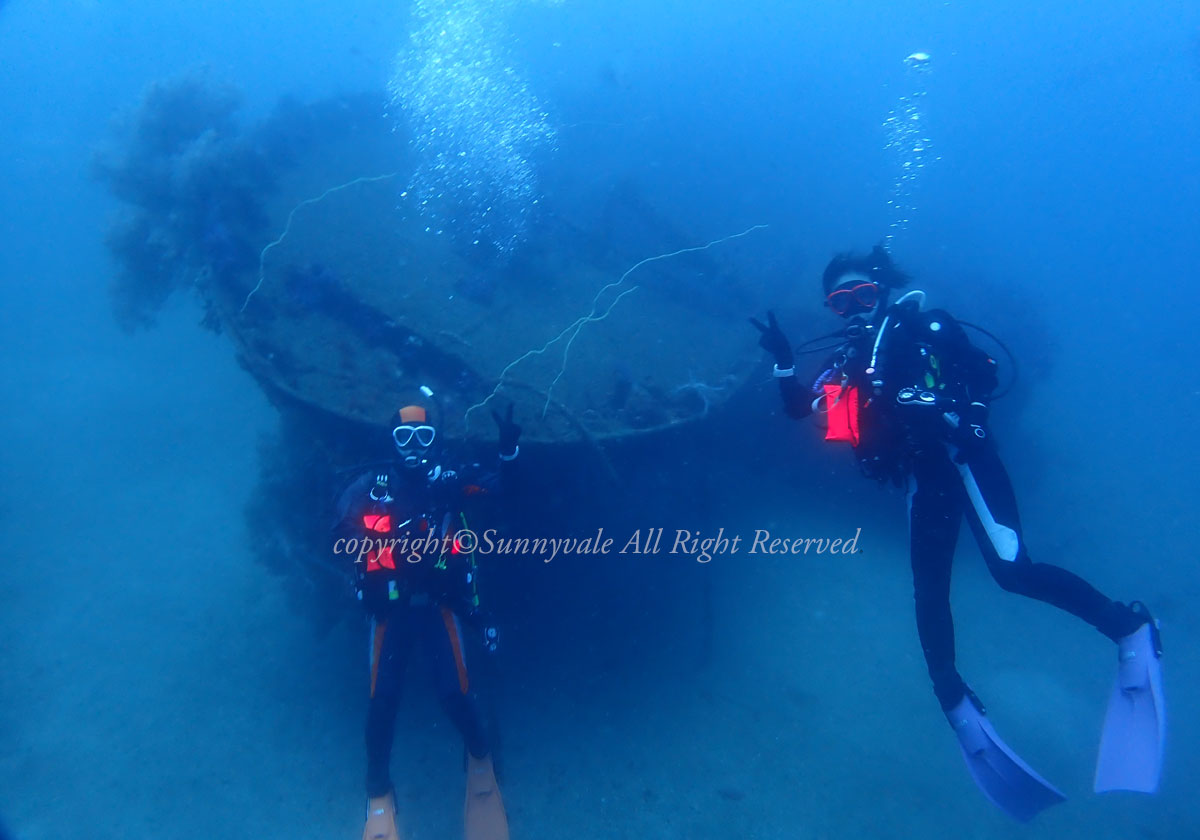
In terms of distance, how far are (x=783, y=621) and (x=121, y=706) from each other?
8840 millimetres

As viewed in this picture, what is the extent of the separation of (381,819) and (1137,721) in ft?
19.3

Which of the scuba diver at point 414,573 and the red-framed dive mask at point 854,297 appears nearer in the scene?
the red-framed dive mask at point 854,297

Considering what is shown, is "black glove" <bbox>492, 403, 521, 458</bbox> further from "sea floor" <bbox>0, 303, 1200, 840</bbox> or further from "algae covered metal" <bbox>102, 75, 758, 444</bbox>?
"sea floor" <bbox>0, 303, 1200, 840</bbox>

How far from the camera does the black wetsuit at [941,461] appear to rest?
4.00m

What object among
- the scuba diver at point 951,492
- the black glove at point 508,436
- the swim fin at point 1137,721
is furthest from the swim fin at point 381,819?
the swim fin at point 1137,721

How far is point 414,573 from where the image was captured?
16.2 feet

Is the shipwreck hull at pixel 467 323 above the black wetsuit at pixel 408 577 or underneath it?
above

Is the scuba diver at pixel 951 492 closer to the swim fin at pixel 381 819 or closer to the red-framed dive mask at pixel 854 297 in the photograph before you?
the red-framed dive mask at pixel 854 297

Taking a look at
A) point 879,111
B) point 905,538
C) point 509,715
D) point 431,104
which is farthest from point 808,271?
point 879,111

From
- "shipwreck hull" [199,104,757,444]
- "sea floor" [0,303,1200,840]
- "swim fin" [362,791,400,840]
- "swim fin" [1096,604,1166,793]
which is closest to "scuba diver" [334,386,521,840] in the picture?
"swim fin" [362,791,400,840]

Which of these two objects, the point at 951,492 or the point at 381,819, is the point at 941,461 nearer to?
the point at 951,492

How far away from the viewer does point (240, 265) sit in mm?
6363

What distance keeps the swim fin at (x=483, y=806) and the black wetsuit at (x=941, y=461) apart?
3.84 metres

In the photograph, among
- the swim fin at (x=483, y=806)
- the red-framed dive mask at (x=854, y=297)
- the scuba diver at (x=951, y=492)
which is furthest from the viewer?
the swim fin at (x=483, y=806)
